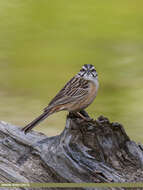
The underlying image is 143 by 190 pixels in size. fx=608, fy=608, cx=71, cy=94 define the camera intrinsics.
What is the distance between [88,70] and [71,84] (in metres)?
0.26

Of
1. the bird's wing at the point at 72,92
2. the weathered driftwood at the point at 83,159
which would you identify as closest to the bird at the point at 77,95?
the bird's wing at the point at 72,92

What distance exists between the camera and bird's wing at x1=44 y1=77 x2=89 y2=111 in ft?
23.3

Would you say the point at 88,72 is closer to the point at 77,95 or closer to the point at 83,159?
the point at 77,95

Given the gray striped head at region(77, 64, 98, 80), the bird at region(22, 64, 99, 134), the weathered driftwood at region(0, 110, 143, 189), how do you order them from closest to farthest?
the weathered driftwood at region(0, 110, 143, 189), the bird at region(22, 64, 99, 134), the gray striped head at region(77, 64, 98, 80)

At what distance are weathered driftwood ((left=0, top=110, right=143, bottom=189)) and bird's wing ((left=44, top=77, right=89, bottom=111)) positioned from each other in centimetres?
70

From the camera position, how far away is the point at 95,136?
621cm

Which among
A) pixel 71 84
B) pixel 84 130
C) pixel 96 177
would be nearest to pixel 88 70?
pixel 71 84

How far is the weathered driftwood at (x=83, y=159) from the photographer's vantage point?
6.07m

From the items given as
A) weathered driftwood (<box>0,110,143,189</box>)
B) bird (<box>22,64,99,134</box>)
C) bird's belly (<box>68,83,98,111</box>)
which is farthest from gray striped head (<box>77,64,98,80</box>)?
weathered driftwood (<box>0,110,143,189</box>)

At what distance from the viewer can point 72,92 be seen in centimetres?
723

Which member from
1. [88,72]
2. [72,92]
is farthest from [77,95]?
[88,72]

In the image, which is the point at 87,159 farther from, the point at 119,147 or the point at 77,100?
the point at 77,100

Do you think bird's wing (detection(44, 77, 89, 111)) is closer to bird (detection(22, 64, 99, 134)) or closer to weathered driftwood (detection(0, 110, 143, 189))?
bird (detection(22, 64, 99, 134))

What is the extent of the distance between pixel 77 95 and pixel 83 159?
130cm
